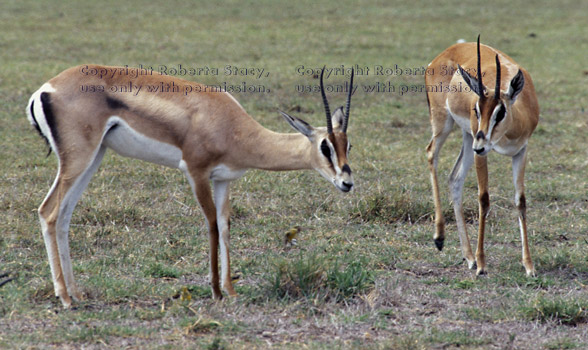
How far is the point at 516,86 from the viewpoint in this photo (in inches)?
186

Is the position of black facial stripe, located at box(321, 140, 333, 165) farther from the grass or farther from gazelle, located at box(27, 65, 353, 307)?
the grass

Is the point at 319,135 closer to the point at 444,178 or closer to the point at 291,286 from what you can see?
the point at 291,286

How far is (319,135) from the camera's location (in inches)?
157

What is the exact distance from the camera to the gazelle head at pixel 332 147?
3.84 meters

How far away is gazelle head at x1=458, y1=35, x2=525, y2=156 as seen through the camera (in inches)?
179

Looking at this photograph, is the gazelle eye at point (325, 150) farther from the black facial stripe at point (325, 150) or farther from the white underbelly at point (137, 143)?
the white underbelly at point (137, 143)

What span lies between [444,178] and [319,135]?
10.5 feet

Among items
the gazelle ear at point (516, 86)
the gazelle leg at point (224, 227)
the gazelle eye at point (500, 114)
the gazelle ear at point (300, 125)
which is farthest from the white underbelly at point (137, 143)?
the gazelle ear at point (516, 86)

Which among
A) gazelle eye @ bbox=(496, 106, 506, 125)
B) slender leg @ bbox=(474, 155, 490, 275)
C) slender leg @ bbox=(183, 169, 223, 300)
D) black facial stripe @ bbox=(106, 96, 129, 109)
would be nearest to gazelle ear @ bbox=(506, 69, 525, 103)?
gazelle eye @ bbox=(496, 106, 506, 125)

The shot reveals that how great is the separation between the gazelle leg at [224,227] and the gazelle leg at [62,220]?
672mm

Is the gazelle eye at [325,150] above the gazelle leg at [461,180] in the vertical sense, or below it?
above

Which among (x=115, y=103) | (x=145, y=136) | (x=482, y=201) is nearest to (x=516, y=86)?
(x=482, y=201)

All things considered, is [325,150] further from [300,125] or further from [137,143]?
[137,143]

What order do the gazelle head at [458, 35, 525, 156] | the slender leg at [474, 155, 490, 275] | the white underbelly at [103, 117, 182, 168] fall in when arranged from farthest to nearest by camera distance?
the slender leg at [474, 155, 490, 275], the gazelle head at [458, 35, 525, 156], the white underbelly at [103, 117, 182, 168]
